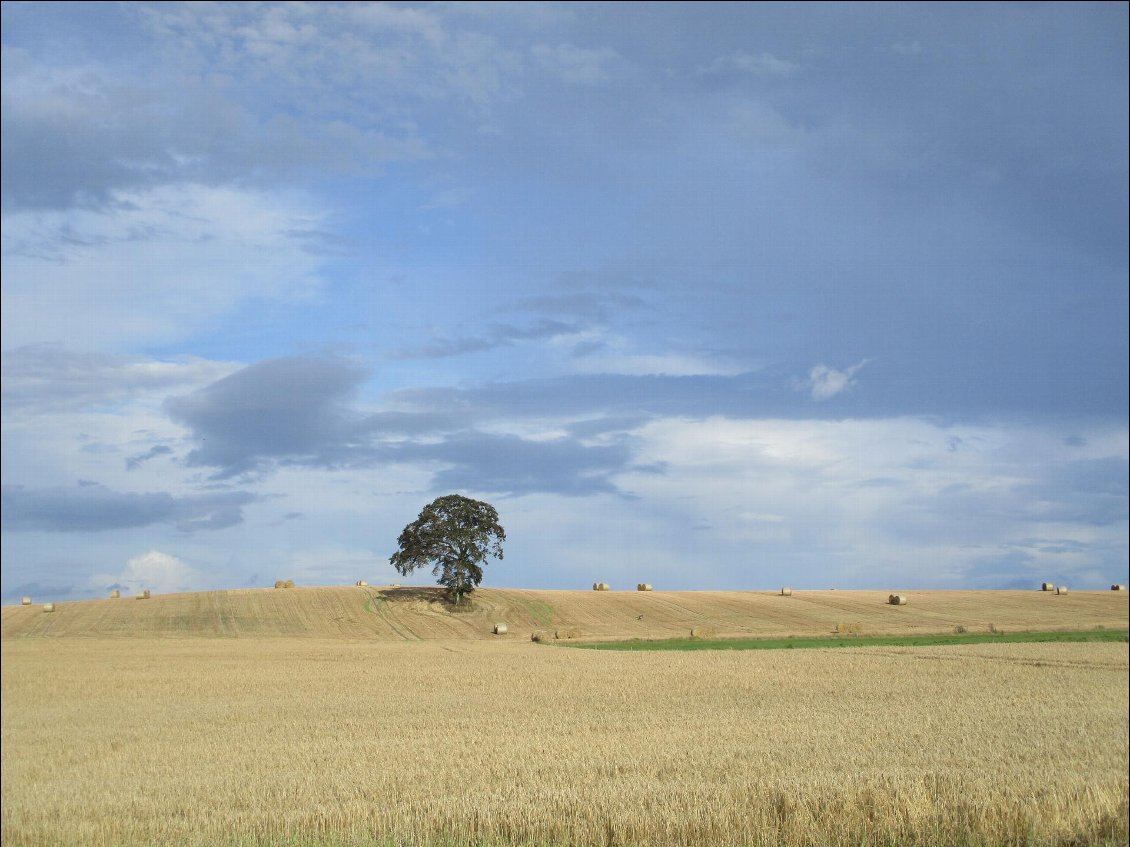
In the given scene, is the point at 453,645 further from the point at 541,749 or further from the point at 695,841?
the point at 695,841

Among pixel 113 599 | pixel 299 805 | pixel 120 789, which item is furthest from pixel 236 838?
pixel 113 599

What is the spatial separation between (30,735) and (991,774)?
64.2ft

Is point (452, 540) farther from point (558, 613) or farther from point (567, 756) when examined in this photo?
point (567, 756)

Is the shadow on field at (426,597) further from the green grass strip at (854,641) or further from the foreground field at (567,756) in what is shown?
the foreground field at (567,756)

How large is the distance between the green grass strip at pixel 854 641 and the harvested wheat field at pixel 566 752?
12259mm

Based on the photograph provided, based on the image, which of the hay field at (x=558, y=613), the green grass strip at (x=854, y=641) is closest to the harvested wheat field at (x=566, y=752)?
the green grass strip at (x=854, y=641)

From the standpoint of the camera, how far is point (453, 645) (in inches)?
2269

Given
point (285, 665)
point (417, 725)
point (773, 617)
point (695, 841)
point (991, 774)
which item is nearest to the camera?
point (695, 841)

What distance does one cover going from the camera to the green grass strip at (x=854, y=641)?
53.1 metres

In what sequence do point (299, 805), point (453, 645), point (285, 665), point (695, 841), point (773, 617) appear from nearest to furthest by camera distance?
point (695, 841), point (299, 805), point (285, 665), point (453, 645), point (773, 617)

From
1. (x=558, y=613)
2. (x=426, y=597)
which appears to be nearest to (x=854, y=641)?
(x=558, y=613)

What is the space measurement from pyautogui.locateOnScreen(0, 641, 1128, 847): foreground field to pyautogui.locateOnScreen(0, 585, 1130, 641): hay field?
2777cm

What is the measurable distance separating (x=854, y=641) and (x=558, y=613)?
2691 cm

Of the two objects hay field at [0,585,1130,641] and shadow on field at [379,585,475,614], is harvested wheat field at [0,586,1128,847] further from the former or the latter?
shadow on field at [379,585,475,614]
